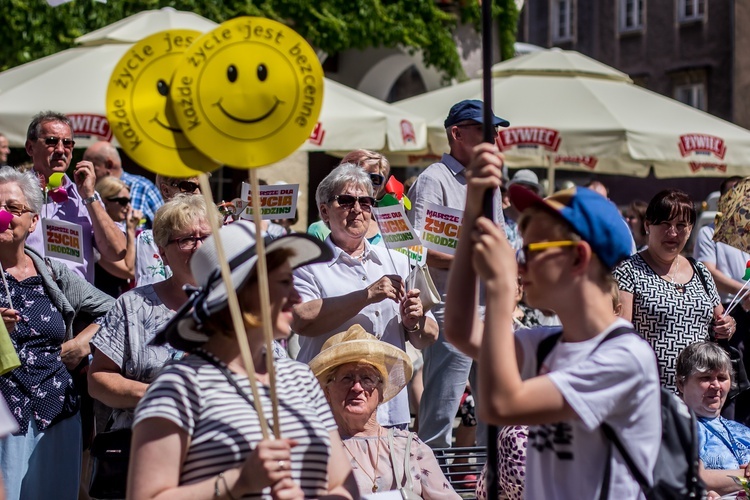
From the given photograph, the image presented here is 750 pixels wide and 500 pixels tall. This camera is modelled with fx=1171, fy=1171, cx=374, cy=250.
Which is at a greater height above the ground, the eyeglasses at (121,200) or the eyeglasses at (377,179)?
the eyeglasses at (377,179)

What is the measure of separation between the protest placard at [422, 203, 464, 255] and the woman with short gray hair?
1.28 meters

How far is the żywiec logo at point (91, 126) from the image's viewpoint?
8453 mm

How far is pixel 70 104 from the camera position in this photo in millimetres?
8664

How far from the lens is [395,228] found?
561 centimetres

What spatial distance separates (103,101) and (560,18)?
1171 inches

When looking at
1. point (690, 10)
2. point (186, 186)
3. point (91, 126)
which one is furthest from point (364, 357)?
point (690, 10)

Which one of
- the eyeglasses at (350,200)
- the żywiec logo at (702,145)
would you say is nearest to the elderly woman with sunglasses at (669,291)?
the eyeglasses at (350,200)

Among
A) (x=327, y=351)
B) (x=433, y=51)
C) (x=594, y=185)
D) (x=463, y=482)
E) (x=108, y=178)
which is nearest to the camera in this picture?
(x=327, y=351)

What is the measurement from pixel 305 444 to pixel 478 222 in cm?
72

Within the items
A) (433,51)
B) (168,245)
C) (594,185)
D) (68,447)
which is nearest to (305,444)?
(168,245)

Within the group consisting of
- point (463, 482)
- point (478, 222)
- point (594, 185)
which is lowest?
point (463, 482)

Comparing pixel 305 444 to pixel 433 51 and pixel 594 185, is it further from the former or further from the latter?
pixel 433 51

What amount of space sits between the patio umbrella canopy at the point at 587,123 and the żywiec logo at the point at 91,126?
145 inches

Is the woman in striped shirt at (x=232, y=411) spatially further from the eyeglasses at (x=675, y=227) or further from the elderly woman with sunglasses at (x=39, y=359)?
the eyeglasses at (x=675, y=227)
